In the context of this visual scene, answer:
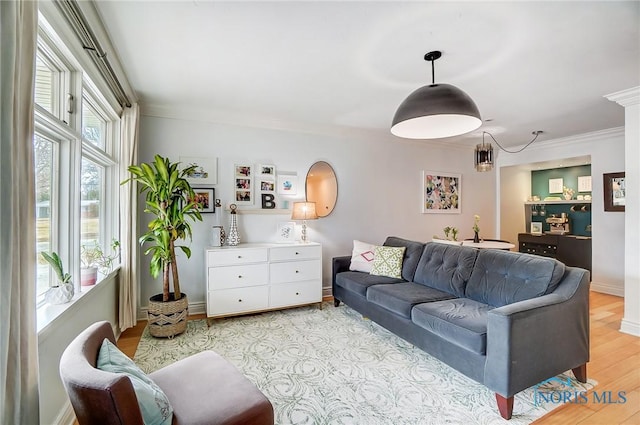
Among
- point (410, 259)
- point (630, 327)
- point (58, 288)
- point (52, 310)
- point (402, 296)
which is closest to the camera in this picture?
point (52, 310)

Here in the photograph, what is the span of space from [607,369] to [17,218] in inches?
149

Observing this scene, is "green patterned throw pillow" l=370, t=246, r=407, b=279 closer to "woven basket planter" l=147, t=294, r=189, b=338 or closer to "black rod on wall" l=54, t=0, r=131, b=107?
"woven basket planter" l=147, t=294, r=189, b=338

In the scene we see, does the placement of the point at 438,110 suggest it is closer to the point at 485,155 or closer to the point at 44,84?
the point at 44,84

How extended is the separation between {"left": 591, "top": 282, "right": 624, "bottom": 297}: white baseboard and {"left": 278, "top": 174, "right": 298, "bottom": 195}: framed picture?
483 centimetres

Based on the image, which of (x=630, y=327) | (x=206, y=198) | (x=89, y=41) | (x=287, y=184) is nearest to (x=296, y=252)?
(x=287, y=184)

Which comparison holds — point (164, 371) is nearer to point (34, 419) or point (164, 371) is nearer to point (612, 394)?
point (34, 419)

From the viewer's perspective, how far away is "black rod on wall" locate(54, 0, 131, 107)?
1.67 meters

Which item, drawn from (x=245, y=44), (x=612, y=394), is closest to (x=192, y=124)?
(x=245, y=44)

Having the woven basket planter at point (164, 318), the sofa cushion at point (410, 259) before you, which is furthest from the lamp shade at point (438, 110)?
the woven basket planter at point (164, 318)

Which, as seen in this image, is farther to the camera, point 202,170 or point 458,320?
point 202,170

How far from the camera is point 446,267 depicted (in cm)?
312

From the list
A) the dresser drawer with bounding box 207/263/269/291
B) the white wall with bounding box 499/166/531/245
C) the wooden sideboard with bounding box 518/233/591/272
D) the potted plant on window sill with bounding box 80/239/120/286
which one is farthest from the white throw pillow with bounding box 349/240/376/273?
the wooden sideboard with bounding box 518/233/591/272

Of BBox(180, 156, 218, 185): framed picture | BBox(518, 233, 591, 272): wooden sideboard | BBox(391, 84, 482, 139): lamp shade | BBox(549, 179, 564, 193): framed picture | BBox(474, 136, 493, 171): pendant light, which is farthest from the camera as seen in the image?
BBox(549, 179, 564, 193): framed picture

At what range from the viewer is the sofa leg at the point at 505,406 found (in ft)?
6.16
